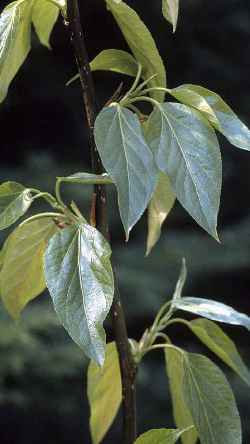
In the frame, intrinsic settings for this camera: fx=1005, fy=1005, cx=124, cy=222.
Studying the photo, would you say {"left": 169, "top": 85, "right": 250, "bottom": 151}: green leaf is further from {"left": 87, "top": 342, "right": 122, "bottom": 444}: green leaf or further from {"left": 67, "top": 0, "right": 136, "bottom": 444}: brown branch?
{"left": 87, "top": 342, "right": 122, "bottom": 444}: green leaf

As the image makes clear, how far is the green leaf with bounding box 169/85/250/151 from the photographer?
2.25ft

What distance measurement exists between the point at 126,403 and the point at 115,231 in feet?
5.88

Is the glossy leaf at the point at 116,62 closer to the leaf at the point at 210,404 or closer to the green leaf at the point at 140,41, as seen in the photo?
the green leaf at the point at 140,41

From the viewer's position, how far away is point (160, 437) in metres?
0.69

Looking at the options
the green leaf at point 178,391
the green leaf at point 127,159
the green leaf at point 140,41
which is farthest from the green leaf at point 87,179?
the green leaf at point 178,391

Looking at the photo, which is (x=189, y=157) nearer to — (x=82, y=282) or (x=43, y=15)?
(x=82, y=282)

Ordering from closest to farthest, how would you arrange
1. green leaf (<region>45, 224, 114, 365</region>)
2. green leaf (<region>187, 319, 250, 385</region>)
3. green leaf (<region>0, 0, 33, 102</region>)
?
green leaf (<region>45, 224, 114, 365</region>) < green leaf (<region>0, 0, 33, 102</region>) < green leaf (<region>187, 319, 250, 385</region>)

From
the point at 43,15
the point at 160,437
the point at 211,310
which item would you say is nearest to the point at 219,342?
the point at 211,310

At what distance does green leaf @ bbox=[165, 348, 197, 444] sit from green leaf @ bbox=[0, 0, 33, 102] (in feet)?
0.88

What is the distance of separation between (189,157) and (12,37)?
0.53 ft

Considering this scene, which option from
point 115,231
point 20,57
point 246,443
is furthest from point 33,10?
point 246,443

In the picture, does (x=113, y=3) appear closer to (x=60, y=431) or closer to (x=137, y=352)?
(x=137, y=352)

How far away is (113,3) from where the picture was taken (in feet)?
2.35

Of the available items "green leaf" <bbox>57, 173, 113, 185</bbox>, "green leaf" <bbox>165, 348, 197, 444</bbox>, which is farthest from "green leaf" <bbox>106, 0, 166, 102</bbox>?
"green leaf" <bbox>165, 348, 197, 444</bbox>
